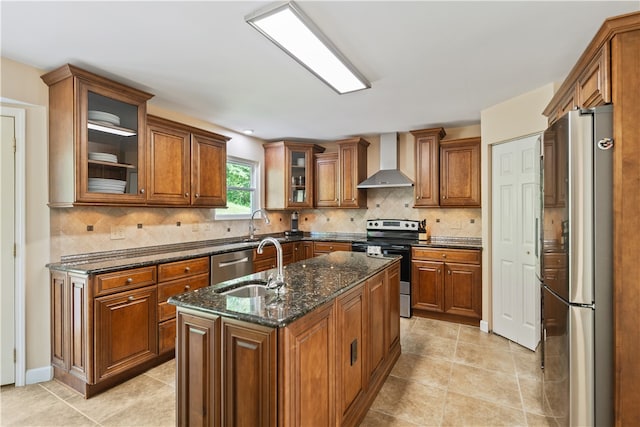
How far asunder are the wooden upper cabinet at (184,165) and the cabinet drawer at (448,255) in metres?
2.63

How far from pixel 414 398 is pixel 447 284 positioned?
6.17ft

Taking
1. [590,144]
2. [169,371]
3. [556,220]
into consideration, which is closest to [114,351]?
[169,371]

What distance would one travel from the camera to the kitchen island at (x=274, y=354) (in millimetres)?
1281

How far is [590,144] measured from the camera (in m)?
1.47

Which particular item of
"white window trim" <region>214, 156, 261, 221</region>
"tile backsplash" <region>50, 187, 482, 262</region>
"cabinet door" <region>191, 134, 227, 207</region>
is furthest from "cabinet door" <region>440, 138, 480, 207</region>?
"cabinet door" <region>191, 134, 227, 207</region>

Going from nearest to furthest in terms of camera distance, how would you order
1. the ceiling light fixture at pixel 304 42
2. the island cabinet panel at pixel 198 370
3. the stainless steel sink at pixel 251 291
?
1. the island cabinet panel at pixel 198 370
2. the ceiling light fixture at pixel 304 42
3. the stainless steel sink at pixel 251 291

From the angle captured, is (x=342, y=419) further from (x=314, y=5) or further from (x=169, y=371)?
(x=314, y=5)

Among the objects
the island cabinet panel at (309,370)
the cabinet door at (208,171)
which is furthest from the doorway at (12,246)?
the island cabinet panel at (309,370)

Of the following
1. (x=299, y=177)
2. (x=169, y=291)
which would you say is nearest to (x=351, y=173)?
(x=299, y=177)

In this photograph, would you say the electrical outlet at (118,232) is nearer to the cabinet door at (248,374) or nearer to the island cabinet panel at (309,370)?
the cabinet door at (248,374)

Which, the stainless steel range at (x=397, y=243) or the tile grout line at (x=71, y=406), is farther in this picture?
the stainless steel range at (x=397, y=243)

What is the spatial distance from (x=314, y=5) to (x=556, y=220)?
71.6 inches

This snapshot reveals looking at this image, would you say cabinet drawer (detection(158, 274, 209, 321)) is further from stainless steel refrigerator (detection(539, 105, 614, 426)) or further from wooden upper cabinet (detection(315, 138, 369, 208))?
stainless steel refrigerator (detection(539, 105, 614, 426))

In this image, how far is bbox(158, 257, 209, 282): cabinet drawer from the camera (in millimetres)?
2707
